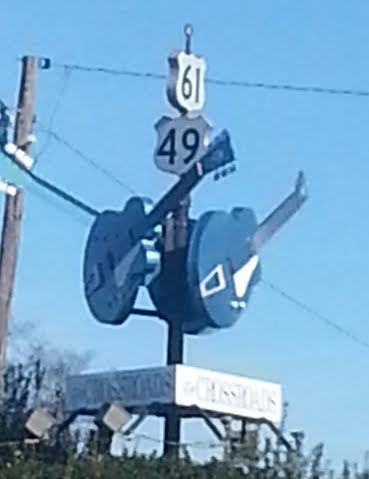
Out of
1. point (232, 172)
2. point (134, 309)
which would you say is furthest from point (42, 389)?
point (232, 172)

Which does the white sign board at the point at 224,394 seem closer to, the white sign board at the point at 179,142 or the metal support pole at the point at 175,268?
the metal support pole at the point at 175,268

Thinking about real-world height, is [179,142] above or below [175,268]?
above

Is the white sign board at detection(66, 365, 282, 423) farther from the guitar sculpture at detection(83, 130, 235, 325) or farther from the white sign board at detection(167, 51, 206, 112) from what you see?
the white sign board at detection(167, 51, 206, 112)

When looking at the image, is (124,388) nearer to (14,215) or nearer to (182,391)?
(182,391)

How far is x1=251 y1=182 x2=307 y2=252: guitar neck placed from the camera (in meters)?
29.2

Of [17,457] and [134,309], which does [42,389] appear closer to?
[134,309]

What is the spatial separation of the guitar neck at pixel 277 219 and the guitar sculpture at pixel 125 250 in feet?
4.35

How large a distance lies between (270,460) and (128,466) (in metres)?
1.95

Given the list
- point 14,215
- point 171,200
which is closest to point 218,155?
point 171,200

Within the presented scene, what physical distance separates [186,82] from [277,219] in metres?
2.54

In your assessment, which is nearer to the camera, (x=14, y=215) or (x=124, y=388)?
(x=14, y=215)

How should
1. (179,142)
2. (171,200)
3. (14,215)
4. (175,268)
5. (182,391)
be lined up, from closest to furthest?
1. (14,215)
2. (182,391)
3. (175,268)
4. (171,200)
5. (179,142)

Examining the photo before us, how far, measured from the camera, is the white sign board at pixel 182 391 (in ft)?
87.2

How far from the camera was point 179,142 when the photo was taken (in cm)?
2941
